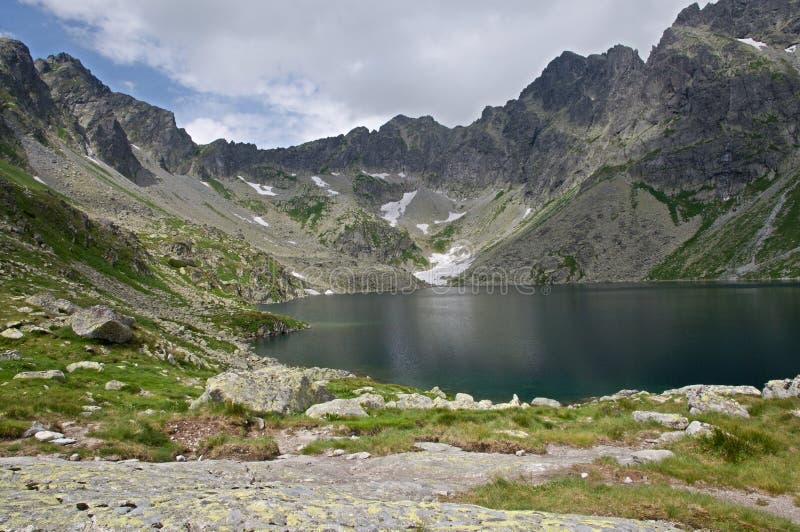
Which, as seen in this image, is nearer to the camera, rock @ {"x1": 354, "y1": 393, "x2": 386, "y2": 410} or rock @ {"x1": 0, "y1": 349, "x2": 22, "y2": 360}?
rock @ {"x1": 0, "y1": 349, "x2": 22, "y2": 360}

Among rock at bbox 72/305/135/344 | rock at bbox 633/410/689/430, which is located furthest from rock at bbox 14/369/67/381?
rock at bbox 633/410/689/430

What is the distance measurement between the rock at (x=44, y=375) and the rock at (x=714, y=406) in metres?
31.2

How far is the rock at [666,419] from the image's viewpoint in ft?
60.8

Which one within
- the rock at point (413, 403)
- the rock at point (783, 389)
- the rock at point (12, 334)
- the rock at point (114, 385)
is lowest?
the rock at point (413, 403)

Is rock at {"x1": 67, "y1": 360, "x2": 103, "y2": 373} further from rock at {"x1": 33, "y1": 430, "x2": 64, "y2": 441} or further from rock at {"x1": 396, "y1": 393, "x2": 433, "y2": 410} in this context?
rock at {"x1": 396, "y1": 393, "x2": 433, "y2": 410}

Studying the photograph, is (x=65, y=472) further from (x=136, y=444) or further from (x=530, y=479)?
(x=530, y=479)

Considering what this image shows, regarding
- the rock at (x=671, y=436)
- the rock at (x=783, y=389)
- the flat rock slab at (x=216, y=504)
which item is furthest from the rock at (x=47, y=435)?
the rock at (x=783, y=389)

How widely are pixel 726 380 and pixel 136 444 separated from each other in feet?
193

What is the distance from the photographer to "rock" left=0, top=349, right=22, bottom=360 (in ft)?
69.6

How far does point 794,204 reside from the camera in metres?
197

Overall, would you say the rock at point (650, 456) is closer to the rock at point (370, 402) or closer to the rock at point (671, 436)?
the rock at point (671, 436)

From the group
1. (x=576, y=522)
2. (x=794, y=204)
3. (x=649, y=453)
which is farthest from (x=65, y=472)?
(x=794, y=204)

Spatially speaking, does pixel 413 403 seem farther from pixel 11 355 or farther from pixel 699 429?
pixel 11 355

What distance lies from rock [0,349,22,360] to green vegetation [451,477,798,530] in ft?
80.1
